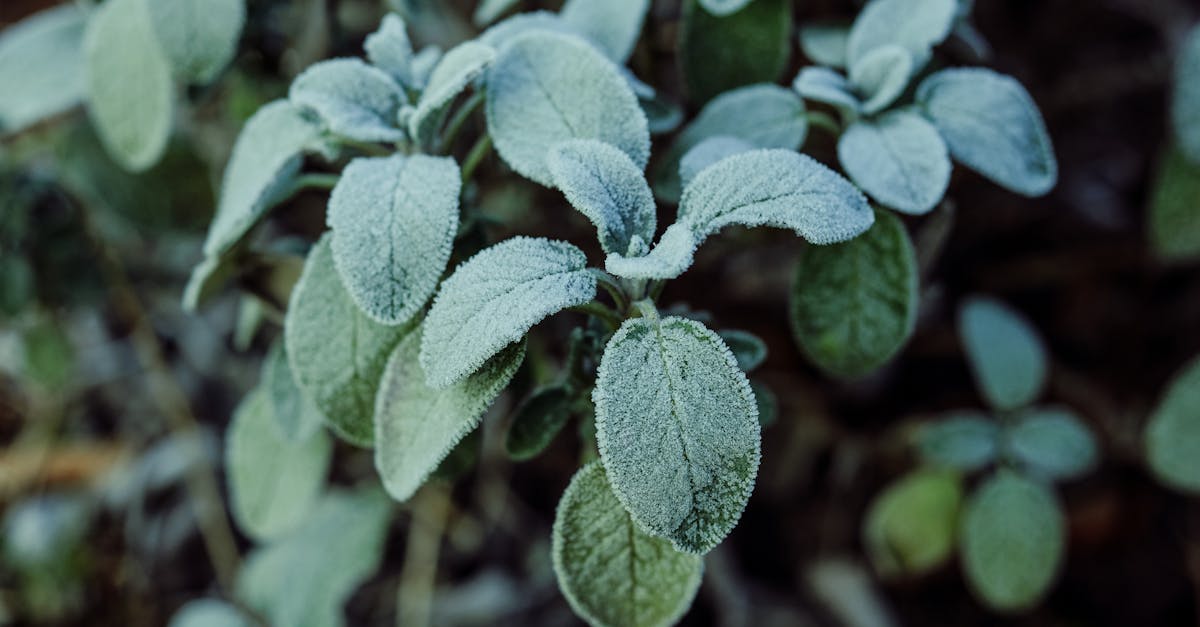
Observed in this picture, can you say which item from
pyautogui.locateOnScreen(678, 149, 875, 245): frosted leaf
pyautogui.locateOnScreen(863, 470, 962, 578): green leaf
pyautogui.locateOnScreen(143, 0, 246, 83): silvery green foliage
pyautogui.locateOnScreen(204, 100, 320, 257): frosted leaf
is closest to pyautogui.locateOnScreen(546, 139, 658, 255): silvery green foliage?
pyautogui.locateOnScreen(678, 149, 875, 245): frosted leaf

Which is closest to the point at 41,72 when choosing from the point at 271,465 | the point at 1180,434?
the point at 271,465

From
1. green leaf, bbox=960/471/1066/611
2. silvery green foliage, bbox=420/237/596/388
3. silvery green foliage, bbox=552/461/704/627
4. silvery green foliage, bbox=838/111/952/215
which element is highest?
silvery green foliage, bbox=420/237/596/388

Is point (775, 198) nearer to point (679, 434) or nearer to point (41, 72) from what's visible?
point (679, 434)

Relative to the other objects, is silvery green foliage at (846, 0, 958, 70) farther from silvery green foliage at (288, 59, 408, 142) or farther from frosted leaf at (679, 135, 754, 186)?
silvery green foliage at (288, 59, 408, 142)

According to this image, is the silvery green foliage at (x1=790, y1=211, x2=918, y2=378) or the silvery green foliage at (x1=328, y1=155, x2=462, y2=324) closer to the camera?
the silvery green foliage at (x1=328, y1=155, x2=462, y2=324)

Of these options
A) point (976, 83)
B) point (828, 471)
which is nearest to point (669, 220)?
point (976, 83)

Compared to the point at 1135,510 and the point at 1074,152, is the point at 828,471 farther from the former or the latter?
the point at 1074,152
